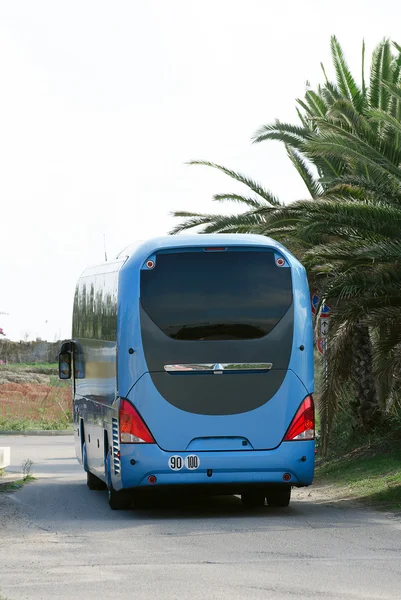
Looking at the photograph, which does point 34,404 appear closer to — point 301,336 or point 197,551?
point 301,336

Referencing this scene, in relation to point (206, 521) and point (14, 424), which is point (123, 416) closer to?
point (206, 521)

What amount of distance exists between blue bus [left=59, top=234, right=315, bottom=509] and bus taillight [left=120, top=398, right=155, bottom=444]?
0.01 meters

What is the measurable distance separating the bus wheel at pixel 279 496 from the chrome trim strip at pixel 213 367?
1975 millimetres

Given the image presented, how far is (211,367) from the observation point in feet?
47.0

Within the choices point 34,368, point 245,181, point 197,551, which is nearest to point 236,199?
point 245,181

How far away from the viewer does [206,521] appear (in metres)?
14.3

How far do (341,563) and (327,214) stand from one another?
8.77m

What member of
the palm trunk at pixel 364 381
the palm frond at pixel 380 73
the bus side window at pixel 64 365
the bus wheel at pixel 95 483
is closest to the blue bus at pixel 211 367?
the bus side window at pixel 64 365

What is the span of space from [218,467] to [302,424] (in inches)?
44.1

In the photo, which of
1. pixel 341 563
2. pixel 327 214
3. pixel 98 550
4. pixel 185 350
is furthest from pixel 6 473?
pixel 341 563

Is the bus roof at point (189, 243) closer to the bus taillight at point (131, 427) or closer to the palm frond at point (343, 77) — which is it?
the bus taillight at point (131, 427)

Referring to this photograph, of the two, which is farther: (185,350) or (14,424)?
(14,424)

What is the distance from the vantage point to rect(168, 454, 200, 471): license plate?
46.8 ft

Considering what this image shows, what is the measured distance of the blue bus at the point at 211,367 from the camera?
14281 mm
